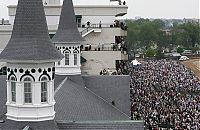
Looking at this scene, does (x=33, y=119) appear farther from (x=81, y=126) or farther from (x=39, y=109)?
(x=81, y=126)

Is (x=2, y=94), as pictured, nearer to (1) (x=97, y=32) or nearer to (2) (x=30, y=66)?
(2) (x=30, y=66)

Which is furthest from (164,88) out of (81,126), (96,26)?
(81,126)

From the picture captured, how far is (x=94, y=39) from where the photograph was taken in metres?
70.6

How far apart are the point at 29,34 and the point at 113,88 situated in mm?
18257

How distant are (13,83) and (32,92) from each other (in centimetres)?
111

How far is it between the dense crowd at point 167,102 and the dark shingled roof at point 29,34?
23.3 meters

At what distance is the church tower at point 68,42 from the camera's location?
44625 mm

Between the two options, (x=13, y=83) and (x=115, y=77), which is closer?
(x=13, y=83)

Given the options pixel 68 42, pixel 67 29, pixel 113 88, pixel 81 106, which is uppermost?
pixel 67 29

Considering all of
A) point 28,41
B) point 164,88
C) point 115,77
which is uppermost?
point 28,41

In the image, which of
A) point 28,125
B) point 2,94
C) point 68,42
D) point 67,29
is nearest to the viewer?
→ point 28,125

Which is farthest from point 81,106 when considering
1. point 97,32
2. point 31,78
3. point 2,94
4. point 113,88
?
point 97,32

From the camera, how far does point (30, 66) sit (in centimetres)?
2578

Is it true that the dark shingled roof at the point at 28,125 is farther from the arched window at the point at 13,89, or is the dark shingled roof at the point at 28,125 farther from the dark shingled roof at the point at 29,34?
the dark shingled roof at the point at 29,34
